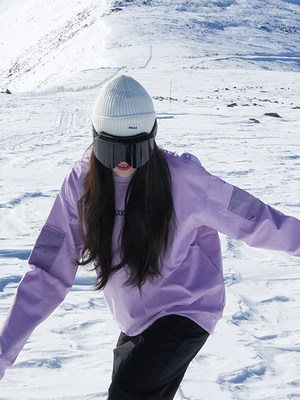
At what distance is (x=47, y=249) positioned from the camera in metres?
2.10

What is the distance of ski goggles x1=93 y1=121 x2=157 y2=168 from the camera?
6.61 ft

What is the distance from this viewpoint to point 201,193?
2086mm

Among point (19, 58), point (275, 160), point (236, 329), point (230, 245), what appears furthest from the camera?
point (19, 58)

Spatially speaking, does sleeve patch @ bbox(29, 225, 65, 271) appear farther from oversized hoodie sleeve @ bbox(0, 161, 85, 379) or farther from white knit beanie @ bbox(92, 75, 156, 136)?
white knit beanie @ bbox(92, 75, 156, 136)

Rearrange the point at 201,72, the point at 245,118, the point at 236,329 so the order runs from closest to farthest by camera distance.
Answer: the point at 236,329 → the point at 245,118 → the point at 201,72

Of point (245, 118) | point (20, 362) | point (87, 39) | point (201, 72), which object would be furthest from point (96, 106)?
point (87, 39)

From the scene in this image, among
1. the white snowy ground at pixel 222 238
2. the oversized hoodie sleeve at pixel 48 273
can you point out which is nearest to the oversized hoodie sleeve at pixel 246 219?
the oversized hoodie sleeve at pixel 48 273

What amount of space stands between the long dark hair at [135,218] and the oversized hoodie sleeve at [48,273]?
2.1 inches

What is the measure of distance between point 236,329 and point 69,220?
6.11 ft

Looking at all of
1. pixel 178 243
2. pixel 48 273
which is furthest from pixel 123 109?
pixel 48 273

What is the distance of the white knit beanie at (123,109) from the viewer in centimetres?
202

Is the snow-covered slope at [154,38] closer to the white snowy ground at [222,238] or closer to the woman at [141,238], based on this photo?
the white snowy ground at [222,238]

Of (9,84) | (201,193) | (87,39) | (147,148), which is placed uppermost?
(147,148)

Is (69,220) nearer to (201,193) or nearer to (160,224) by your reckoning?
(160,224)
